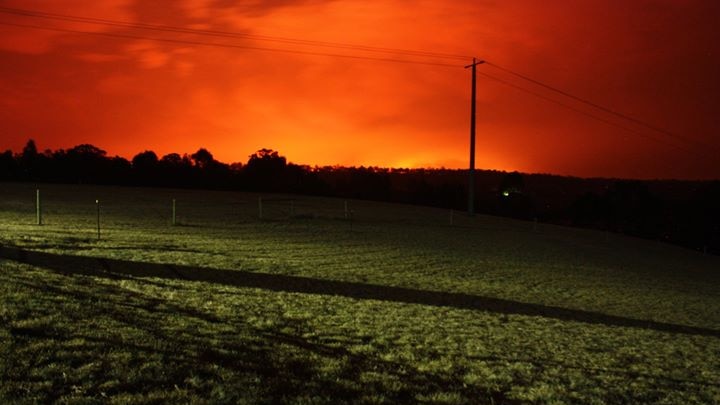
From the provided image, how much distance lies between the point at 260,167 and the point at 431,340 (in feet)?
331

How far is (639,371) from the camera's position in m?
11.7

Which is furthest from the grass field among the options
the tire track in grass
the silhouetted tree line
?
the silhouetted tree line

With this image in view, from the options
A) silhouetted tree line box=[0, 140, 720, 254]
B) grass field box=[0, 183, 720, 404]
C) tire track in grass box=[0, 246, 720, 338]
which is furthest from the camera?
silhouetted tree line box=[0, 140, 720, 254]

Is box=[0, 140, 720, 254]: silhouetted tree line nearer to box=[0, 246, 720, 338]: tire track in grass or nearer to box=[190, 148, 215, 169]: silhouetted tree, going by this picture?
box=[190, 148, 215, 169]: silhouetted tree

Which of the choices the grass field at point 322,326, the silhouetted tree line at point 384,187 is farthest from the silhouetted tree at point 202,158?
the grass field at point 322,326

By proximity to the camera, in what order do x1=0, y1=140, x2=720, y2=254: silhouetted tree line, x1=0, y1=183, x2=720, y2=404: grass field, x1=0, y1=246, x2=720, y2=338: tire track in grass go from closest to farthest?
x1=0, y1=183, x2=720, y2=404: grass field, x1=0, y1=246, x2=720, y2=338: tire track in grass, x1=0, y1=140, x2=720, y2=254: silhouetted tree line

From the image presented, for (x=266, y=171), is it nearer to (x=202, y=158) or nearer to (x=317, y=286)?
(x=202, y=158)

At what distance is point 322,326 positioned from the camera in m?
12.7

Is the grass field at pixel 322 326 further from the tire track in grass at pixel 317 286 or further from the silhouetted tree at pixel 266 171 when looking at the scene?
the silhouetted tree at pixel 266 171

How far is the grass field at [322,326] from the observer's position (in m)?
8.46

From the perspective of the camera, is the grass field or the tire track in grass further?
the tire track in grass

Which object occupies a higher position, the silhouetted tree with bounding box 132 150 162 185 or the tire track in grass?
the silhouetted tree with bounding box 132 150 162 185

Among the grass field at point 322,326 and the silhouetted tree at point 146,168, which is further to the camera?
the silhouetted tree at point 146,168

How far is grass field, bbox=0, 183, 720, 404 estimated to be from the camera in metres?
8.46
